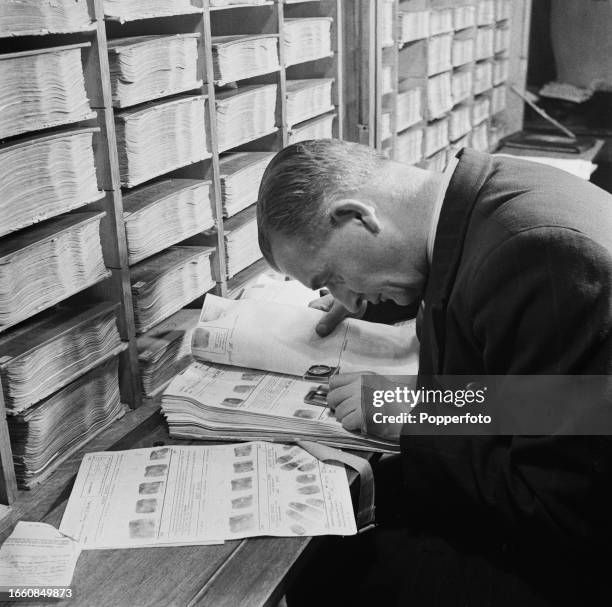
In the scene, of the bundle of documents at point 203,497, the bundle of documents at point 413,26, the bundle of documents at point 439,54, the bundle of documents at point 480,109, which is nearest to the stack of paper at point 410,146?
the bundle of documents at point 439,54

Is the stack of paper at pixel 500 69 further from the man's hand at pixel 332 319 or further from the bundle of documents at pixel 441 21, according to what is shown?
the man's hand at pixel 332 319

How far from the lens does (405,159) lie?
139 inches

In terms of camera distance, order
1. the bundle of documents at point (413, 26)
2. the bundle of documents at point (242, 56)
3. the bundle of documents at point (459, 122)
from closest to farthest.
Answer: the bundle of documents at point (242, 56) → the bundle of documents at point (413, 26) → the bundle of documents at point (459, 122)

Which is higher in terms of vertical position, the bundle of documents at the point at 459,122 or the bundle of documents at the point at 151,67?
the bundle of documents at the point at 151,67

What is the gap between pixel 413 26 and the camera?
336cm

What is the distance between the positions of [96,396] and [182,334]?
33 cm

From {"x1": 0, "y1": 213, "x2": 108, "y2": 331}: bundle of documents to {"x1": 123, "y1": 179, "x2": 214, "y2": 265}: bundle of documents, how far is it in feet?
0.33

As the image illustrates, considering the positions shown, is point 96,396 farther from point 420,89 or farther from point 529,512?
point 420,89

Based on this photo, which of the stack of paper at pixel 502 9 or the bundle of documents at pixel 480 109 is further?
the stack of paper at pixel 502 9

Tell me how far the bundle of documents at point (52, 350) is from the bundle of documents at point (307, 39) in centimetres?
110

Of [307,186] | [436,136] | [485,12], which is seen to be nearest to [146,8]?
[307,186]

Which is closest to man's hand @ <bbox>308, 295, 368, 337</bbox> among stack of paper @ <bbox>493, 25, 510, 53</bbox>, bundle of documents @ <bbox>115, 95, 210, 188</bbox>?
bundle of documents @ <bbox>115, 95, 210, 188</bbox>

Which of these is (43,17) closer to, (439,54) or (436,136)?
(439,54)

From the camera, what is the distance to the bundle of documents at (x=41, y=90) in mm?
1308
